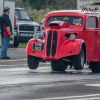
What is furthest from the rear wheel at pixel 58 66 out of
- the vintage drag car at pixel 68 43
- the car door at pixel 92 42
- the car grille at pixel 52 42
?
the car door at pixel 92 42

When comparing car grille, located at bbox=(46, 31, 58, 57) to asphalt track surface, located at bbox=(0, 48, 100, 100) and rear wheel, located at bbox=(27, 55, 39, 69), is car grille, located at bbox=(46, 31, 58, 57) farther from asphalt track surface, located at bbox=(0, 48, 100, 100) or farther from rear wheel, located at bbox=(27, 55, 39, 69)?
rear wheel, located at bbox=(27, 55, 39, 69)

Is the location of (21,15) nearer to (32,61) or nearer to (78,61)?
(32,61)

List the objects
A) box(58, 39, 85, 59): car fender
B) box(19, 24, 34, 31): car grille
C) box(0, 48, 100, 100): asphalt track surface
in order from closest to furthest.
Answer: box(0, 48, 100, 100): asphalt track surface < box(58, 39, 85, 59): car fender < box(19, 24, 34, 31): car grille

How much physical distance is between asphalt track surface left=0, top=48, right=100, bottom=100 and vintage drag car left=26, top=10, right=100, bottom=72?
1.16ft

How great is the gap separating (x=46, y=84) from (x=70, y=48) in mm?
3121

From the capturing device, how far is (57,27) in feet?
61.2

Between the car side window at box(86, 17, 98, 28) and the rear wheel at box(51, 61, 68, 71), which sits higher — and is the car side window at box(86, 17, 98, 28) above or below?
above

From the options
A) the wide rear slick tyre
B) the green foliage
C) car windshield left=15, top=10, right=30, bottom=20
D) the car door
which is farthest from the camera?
the green foliage

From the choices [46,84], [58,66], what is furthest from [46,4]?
[46,84]

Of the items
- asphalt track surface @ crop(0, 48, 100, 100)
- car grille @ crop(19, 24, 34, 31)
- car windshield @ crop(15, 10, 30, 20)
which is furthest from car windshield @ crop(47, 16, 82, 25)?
car windshield @ crop(15, 10, 30, 20)

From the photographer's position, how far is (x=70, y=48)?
18203 mm

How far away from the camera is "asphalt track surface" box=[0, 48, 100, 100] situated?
13062 millimetres

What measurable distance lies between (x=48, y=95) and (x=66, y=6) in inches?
1920

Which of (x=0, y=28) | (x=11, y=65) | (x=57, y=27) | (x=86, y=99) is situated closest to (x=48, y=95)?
(x=86, y=99)
